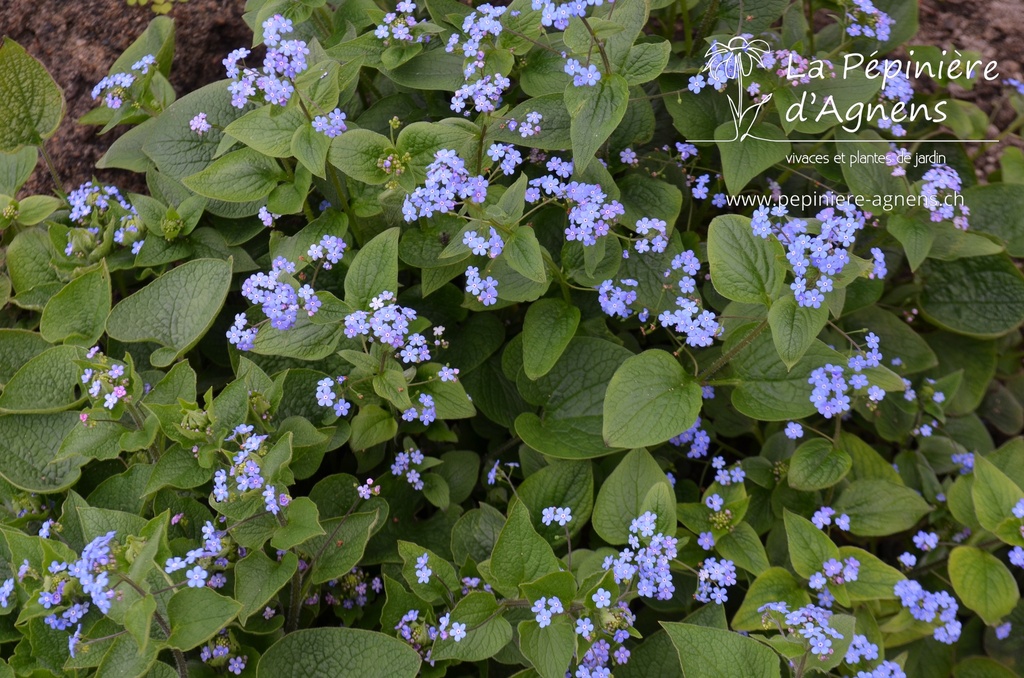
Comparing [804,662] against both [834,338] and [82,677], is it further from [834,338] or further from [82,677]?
[82,677]

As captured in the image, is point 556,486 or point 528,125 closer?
point 528,125

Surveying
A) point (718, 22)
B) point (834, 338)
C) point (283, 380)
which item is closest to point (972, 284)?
point (834, 338)

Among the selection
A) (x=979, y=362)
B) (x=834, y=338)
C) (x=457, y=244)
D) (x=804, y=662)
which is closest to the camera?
(x=804, y=662)

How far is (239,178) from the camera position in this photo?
108 inches

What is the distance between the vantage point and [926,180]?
2.85 metres

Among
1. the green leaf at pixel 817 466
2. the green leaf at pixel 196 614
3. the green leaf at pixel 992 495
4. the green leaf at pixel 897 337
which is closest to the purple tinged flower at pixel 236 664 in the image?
the green leaf at pixel 196 614

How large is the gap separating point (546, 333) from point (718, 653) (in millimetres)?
1141

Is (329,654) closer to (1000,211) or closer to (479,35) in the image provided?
(479,35)

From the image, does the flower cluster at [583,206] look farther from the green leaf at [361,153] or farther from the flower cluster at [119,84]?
the flower cluster at [119,84]

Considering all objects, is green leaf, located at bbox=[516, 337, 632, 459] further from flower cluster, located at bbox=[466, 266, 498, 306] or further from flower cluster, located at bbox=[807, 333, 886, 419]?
flower cluster, located at bbox=[807, 333, 886, 419]

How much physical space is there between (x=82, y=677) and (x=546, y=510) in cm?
147

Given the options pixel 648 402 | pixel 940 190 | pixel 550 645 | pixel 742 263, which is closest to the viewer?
pixel 550 645

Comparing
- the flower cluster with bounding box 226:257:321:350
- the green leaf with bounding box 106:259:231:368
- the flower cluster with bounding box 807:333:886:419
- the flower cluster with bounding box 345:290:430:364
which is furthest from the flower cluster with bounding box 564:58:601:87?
the green leaf with bounding box 106:259:231:368

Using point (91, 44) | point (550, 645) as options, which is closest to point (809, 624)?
point (550, 645)
